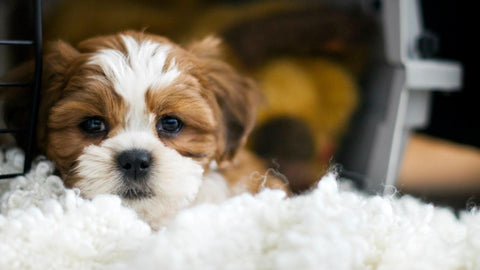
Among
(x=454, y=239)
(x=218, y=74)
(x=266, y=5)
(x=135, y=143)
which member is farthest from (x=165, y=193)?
(x=266, y=5)

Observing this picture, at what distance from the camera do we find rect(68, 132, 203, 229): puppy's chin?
1.12 m

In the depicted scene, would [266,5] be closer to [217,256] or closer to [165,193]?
[165,193]

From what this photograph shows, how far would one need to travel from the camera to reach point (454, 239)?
1.00m

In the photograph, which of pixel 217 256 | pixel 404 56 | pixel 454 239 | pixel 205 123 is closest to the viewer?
pixel 217 256

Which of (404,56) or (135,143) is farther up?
(404,56)

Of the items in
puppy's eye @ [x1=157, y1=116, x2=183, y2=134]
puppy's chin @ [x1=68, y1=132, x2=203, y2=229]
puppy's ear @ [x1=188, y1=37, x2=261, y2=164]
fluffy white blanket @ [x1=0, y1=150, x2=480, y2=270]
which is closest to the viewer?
fluffy white blanket @ [x1=0, y1=150, x2=480, y2=270]

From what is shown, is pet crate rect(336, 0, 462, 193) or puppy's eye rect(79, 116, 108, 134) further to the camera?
pet crate rect(336, 0, 462, 193)

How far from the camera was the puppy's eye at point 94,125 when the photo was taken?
119 centimetres

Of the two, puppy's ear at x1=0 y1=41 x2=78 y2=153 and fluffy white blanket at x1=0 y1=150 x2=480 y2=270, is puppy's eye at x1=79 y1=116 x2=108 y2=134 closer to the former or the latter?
puppy's ear at x1=0 y1=41 x2=78 y2=153

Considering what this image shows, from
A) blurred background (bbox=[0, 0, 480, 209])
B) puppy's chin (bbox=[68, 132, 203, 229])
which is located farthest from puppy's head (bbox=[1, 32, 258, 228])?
blurred background (bbox=[0, 0, 480, 209])

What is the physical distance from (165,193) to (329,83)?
136 cm

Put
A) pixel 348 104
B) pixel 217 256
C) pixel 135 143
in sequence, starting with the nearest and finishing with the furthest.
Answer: pixel 217 256 → pixel 135 143 → pixel 348 104

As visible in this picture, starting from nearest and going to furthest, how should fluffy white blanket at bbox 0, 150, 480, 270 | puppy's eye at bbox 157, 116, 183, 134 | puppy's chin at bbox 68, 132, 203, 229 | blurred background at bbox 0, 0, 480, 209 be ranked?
1. fluffy white blanket at bbox 0, 150, 480, 270
2. puppy's chin at bbox 68, 132, 203, 229
3. puppy's eye at bbox 157, 116, 183, 134
4. blurred background at bbox 0, 0, 480, 209

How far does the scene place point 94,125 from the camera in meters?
1.20
